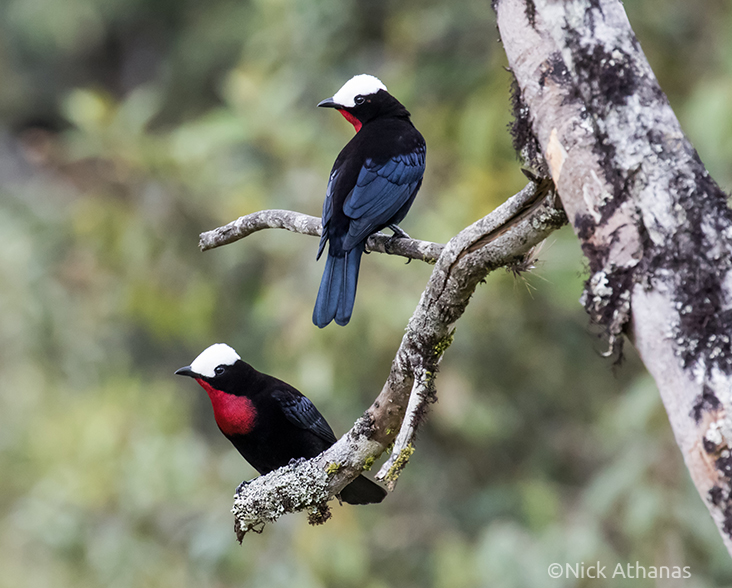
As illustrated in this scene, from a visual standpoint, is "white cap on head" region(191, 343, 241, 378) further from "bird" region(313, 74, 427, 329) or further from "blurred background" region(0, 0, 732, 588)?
"blurred background" region(0, 0, 732, 588)

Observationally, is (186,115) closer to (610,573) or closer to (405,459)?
(610,573)

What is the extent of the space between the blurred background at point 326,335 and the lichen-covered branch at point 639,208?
11.4 feet

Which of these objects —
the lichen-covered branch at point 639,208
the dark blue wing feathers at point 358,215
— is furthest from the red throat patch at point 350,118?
the lichen-covered branch at point 639,208

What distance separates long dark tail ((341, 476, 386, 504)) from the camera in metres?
3.01

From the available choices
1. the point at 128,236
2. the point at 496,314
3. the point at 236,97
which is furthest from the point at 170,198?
the point at 496,314

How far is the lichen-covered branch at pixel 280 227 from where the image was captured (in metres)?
2.79

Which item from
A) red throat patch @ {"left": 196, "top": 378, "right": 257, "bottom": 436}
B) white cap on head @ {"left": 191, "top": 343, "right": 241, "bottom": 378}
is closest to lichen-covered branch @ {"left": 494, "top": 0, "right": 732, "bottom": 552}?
white cap on head @ {"left": 191, "top": 343, "right": 241, "bottom": 378}

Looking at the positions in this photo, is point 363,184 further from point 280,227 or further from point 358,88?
point 358,88

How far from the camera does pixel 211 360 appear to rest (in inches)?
102

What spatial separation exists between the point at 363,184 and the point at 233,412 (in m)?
1.08

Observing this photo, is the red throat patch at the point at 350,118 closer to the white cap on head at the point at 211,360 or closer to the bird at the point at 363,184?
the bird at the point at 363,184

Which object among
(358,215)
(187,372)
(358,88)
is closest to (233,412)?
(187,372)

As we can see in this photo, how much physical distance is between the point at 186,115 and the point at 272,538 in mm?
8341

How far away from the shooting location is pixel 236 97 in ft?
22.6
